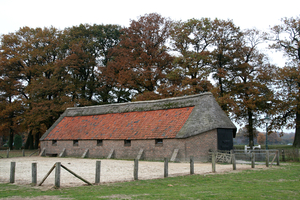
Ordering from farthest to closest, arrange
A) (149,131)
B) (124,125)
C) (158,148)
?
(124,125), (149,131), (158,148)

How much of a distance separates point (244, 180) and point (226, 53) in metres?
27.4

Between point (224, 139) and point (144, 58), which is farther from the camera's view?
point (144, 58)

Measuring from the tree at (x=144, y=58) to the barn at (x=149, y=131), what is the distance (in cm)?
887

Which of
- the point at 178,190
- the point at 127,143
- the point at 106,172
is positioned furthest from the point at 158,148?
the point at 178,190

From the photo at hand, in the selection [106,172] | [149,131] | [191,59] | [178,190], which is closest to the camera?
[178,190]

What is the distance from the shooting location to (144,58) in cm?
4153

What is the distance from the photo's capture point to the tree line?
3550 centimetres

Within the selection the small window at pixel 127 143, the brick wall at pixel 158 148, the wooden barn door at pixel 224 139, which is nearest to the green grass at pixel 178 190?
the brick wall at pixel 158 148

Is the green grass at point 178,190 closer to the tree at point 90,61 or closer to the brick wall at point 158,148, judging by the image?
the brick wall at point 158,148

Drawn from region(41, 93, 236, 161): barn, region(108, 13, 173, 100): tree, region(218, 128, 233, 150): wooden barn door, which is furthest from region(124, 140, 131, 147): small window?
region(108, 13, 173, 100): tree

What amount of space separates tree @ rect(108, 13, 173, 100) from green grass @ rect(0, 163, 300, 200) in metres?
27.0

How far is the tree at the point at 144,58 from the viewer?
135ft

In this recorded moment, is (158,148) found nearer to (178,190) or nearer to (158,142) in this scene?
(158,142)

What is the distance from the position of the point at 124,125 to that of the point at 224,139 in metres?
9.95
